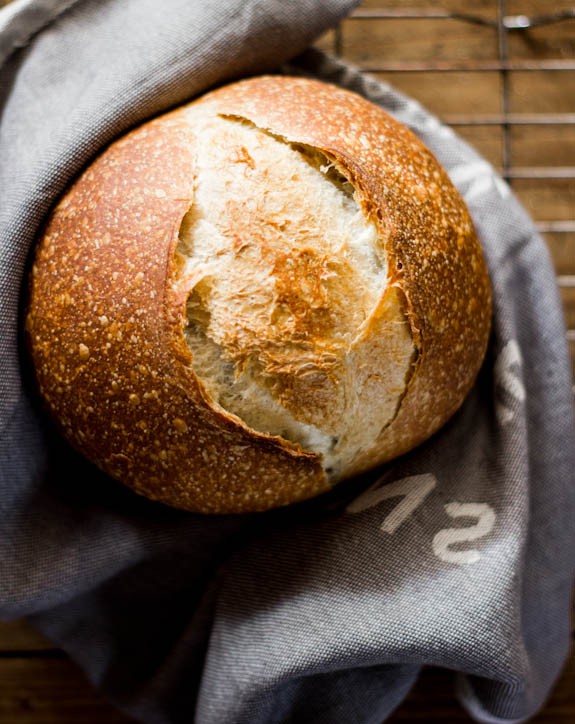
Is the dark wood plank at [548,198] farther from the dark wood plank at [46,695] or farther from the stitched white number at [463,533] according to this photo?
the dark wood plank at [46,695]

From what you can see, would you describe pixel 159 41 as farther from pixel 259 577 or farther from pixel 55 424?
pixel 259 577

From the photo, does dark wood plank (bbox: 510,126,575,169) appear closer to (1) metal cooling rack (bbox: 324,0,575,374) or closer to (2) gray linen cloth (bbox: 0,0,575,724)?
(1) metal cooling rack (bbox: 324,0,575,374)

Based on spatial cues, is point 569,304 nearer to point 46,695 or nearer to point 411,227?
point 411,227

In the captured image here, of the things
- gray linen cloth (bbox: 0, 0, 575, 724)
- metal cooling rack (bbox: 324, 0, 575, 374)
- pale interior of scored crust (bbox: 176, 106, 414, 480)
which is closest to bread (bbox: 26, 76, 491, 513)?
pale interior of scored crust (bbox: 176, 106, 414, 480)

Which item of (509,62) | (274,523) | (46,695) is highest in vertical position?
(509,62)

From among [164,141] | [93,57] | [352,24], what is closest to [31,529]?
[164,141]

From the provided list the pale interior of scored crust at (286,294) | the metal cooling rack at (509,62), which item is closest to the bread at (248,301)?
the pale interior of scored crust at (286,294)

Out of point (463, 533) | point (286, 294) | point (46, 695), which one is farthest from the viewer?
point (46, 695)

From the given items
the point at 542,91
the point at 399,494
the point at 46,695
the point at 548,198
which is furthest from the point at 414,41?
the point at 46,695

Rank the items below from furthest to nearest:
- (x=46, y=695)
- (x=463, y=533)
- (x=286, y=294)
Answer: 1. (x=46, y=695)
2. (x=463, y=533)
3. (x=286, y=294)
